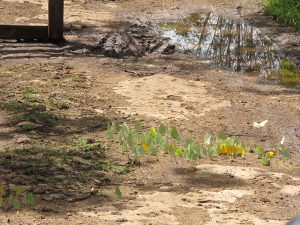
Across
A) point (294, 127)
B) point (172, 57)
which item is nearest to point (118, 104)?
point (294, 127)

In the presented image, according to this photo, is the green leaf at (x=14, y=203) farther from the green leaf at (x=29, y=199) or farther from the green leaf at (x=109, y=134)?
the green leaf at (x=109, y=134)

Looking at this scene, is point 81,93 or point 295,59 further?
point 295,59

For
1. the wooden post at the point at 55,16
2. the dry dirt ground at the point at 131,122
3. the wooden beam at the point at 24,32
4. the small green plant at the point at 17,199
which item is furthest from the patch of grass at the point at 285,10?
the small green plant at the point at 17,199

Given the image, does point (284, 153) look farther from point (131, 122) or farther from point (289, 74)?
point (289, 74)

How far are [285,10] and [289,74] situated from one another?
3.29 m

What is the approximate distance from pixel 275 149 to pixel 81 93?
7.63ft

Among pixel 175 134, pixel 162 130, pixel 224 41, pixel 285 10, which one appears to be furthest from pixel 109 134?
pixel 285 10

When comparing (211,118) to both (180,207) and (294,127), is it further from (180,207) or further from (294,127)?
(180,207)

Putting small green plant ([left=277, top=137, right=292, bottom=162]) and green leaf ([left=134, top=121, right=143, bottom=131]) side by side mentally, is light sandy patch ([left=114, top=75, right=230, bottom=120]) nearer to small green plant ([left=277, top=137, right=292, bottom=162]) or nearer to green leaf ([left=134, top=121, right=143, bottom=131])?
green leaf ([left=134, top=121, right=143, bottom=131])

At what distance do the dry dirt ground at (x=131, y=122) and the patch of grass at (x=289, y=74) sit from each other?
0.23 m

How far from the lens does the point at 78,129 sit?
23.6 ft

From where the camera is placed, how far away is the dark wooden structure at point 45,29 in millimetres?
10703

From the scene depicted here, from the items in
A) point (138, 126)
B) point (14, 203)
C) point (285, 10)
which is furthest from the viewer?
point (285, 10)

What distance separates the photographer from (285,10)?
13008 mm
